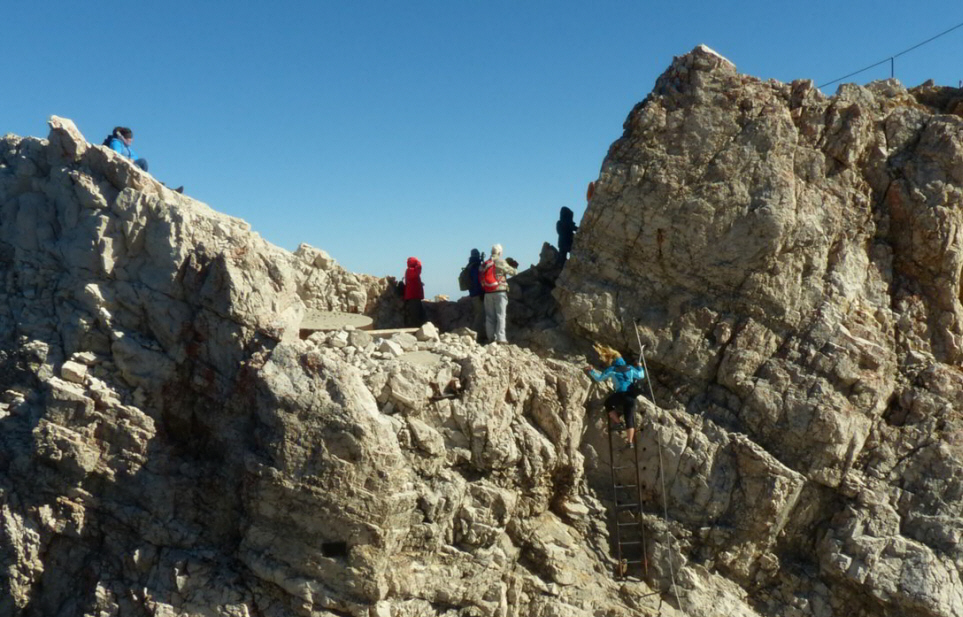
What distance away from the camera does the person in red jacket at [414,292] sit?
17703 millimetres

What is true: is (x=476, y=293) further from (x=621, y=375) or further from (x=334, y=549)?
(x=334, y=549)

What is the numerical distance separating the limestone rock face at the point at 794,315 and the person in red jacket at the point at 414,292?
333 cm

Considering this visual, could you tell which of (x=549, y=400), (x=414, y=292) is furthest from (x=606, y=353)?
(x=414, y=292)

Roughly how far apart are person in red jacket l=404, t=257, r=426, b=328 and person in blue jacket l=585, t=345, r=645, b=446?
184 inches

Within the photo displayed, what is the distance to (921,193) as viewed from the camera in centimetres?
1548

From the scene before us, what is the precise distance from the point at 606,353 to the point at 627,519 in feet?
10.6

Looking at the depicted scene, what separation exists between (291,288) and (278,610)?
533 centimetres

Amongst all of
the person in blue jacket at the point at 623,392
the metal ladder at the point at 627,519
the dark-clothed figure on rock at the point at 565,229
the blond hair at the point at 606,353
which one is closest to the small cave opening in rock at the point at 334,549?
the metal ladder at the point at 627,519

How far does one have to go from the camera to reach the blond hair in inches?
629

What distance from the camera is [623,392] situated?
47.5ft

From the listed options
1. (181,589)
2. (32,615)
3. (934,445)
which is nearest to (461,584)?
(181,589)

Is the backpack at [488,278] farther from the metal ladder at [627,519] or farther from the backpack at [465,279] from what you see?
the metal ladder at [627,519]

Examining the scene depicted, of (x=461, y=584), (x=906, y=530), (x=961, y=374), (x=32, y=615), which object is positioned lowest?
(x=32, y=615)

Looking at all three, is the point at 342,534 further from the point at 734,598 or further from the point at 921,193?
the point at 921,193
